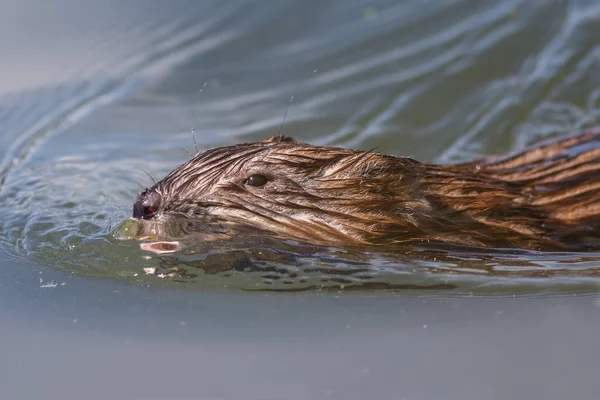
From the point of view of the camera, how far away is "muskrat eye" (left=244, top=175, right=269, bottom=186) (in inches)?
186

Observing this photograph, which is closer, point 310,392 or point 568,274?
point 310,392

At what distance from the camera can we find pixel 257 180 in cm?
473

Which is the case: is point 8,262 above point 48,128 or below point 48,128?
below

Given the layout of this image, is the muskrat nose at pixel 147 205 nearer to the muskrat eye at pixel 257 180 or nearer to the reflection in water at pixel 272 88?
the muskrat eye at pixel 257 180

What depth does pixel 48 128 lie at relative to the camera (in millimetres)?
7344

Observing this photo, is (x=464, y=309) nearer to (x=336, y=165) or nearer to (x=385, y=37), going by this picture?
(x=336, y=165)

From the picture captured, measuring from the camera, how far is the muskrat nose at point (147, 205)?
4.73m

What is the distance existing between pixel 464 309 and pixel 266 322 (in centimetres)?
84

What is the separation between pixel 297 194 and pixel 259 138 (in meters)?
2.75

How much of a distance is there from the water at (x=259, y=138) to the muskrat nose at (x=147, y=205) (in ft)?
0.68

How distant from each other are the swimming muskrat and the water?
130 millimetres

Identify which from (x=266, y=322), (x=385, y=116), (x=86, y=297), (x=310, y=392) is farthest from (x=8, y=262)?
(x=385, y=116)

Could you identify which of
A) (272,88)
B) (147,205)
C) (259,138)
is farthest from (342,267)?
(272,88)

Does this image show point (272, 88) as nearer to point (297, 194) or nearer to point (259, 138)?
point (259, 138)
